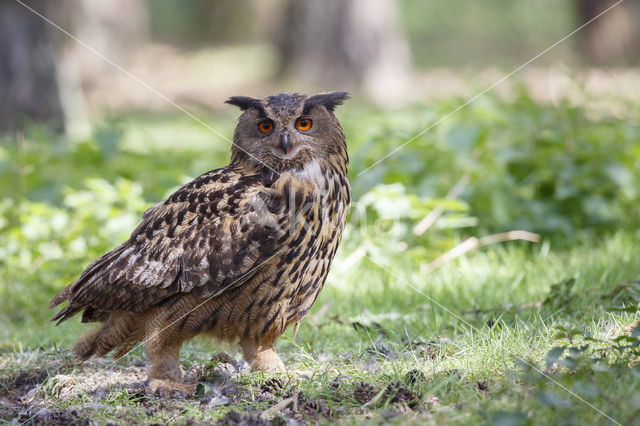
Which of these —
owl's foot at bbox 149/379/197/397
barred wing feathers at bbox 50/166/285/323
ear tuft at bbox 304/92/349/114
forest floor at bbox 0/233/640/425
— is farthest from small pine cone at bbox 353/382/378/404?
ear tuft at bbox 304/92/349/114

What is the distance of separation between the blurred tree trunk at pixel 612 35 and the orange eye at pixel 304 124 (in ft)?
39.8

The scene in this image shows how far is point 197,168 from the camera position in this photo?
613 cm

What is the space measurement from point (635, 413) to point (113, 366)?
253cm

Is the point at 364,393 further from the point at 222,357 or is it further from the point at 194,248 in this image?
the point at 222,357

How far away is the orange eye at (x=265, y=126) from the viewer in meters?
3.30

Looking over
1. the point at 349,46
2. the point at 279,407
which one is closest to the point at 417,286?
the point at 279,407

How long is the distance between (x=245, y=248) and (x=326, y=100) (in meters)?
0.78

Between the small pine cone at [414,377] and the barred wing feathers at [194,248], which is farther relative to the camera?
the barred wing feathers at [194,248]

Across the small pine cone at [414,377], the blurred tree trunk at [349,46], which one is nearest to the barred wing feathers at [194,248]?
the small pine cone at [414,377]

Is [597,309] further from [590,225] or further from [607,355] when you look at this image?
[590,225]

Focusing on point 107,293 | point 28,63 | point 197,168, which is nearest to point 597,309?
point 107,293

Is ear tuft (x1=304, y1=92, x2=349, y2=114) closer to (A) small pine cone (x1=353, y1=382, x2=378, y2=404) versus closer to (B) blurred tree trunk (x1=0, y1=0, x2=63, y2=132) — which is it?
(A) small pine cone (x1=353, y1=382, x2=378, y2=404)

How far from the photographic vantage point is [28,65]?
29.1ft

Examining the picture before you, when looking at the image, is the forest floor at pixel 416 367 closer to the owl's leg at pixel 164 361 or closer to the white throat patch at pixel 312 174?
the owl's leg at pixel 164 361
